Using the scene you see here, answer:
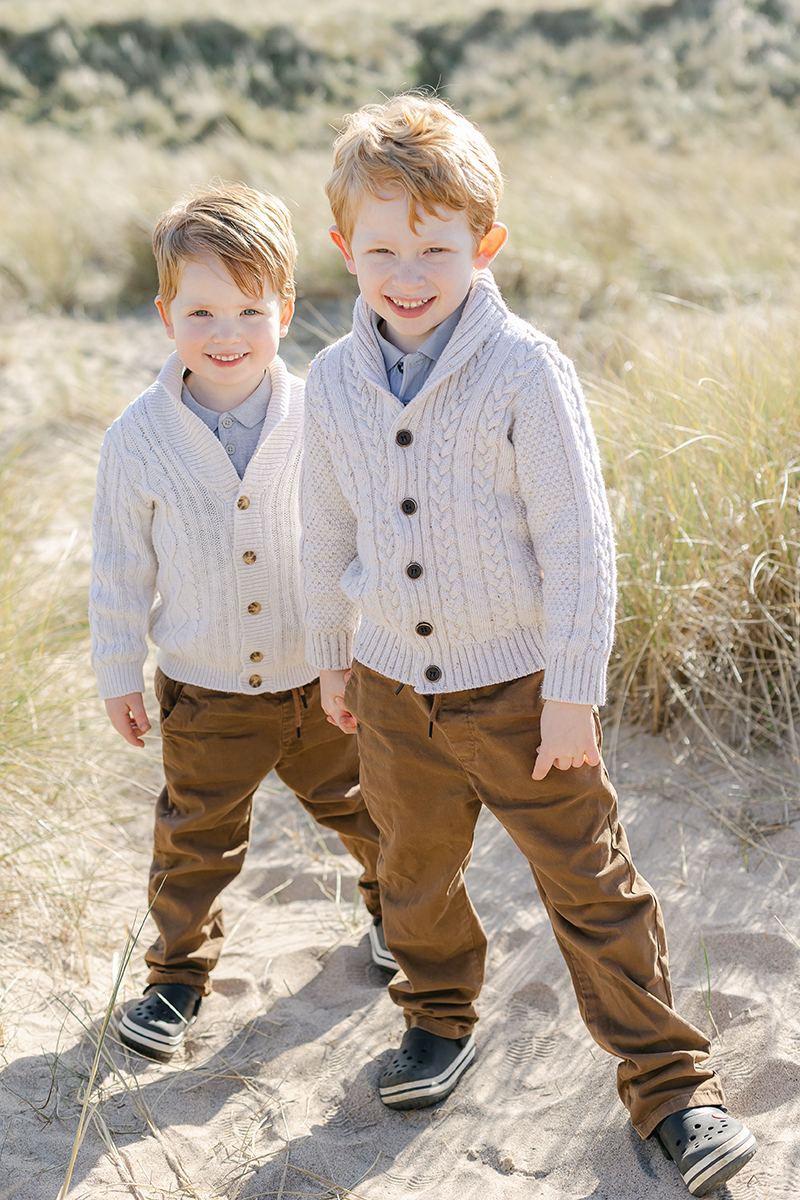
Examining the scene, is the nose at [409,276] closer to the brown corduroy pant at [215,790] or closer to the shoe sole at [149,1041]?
the brown corduroy pant at [215,790]

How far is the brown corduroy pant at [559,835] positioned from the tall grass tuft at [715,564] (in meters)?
1.04

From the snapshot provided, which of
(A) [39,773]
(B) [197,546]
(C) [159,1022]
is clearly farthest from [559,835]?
(A) [39,773]

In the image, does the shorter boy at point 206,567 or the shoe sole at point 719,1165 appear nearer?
the shoe sole at point 719,1165

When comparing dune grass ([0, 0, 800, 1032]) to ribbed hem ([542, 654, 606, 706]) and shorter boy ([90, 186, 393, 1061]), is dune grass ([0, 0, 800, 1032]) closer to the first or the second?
shorter boy ([90, 186, 393, 1061])

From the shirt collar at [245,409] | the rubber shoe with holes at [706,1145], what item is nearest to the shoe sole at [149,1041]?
the rubber shoe with holes at [706,1145]

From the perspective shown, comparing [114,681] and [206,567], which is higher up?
→ [206,567]

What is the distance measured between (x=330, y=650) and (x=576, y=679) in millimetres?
536

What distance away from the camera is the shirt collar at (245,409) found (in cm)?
202

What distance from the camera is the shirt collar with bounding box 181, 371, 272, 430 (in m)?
2.02

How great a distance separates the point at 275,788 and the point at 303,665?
1141mm

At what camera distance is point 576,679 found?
5.16ft

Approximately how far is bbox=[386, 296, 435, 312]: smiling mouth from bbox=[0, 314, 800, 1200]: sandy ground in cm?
139

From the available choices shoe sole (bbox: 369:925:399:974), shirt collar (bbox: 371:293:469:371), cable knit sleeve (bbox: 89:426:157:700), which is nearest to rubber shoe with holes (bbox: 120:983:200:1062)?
shoe sole (bbox: 369:925:399:974)

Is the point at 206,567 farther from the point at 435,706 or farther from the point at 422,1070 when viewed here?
the point at 422,1070
